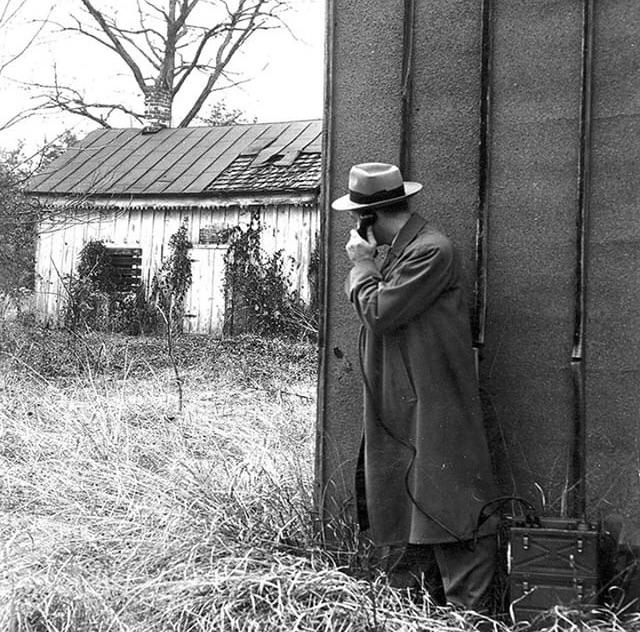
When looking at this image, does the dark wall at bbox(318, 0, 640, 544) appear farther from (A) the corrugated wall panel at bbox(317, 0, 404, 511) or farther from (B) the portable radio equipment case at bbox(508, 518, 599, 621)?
(B) the portable radio equipment case at bbox(508, 518, 599, 621)

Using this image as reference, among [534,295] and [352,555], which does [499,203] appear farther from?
[352,555]

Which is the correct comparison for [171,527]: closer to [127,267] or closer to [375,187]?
[375,187]

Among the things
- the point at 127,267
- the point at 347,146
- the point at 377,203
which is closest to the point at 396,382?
the point at 377,203

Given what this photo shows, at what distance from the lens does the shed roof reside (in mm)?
18828

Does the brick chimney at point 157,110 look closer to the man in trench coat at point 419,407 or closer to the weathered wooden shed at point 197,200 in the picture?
the weathered wooden shed at point 197,200

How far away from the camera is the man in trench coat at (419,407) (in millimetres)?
4531

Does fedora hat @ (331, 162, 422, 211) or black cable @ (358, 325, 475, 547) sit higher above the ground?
fedora hat @ (331, 162, 422, 211)

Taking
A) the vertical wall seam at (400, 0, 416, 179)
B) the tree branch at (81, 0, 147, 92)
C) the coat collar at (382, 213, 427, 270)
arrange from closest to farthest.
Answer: the coat collar at (382, 213, 427, 270), the vertical wall seam at (400, 0, 416, 179), the tree branch at (81, 0, 147, 92)

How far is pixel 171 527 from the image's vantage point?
525 centimetres

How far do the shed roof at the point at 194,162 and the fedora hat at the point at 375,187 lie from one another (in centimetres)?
1301

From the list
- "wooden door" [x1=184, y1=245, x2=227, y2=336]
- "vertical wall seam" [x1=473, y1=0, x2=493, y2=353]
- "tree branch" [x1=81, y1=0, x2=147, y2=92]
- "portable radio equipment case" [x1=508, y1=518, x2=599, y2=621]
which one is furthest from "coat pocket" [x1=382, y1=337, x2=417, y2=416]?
"tree branch" [x1=81, y1=0, x2=147, y2=92]

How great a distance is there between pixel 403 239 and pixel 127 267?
52.2 feet

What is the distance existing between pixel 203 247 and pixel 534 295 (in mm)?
14561

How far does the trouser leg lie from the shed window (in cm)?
1581
